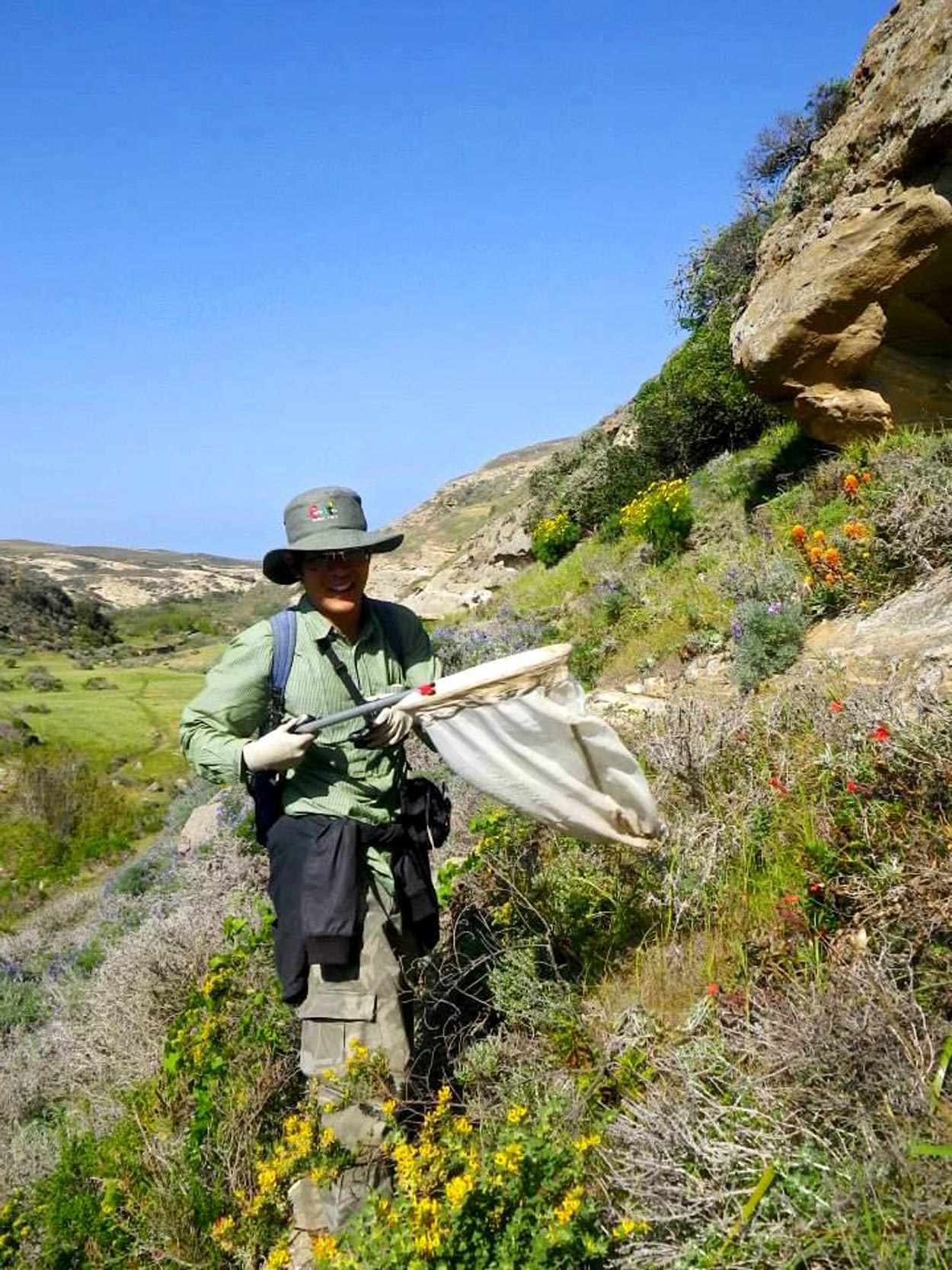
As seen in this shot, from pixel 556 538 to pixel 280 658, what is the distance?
11422mm

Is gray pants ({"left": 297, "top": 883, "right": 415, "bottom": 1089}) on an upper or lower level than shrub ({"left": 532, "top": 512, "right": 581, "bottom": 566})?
lower

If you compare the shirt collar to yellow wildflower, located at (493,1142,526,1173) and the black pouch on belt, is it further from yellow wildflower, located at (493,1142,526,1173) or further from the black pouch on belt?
yellow wildflower, located at (493,1142,526,1173)

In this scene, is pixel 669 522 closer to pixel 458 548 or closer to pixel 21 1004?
pixel 21 1004

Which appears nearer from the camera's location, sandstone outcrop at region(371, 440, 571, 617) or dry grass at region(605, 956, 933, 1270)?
dry grass at region(605, 956, 933, 1270)

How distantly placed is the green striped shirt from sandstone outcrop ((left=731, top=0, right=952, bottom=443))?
5.50 meters

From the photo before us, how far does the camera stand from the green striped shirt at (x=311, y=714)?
2.71 m

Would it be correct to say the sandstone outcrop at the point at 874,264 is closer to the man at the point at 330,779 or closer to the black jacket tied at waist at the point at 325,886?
the man at the point at 330,779

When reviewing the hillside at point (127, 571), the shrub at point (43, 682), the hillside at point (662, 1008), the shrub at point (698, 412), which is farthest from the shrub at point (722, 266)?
the hillside at point (127, 571)

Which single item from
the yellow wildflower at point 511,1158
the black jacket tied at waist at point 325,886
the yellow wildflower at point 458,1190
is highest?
the black jacket tied at waist at point 325,886

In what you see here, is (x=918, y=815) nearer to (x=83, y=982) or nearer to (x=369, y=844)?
(x=369, y=844)

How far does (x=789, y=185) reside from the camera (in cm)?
812

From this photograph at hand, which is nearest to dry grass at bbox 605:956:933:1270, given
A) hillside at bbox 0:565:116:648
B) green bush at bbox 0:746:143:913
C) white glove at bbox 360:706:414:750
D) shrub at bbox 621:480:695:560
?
white glove at bbox 360:706:414:750

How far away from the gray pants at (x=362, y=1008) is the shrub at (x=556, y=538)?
455 inches

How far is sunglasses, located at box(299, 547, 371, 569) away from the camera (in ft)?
9.35
